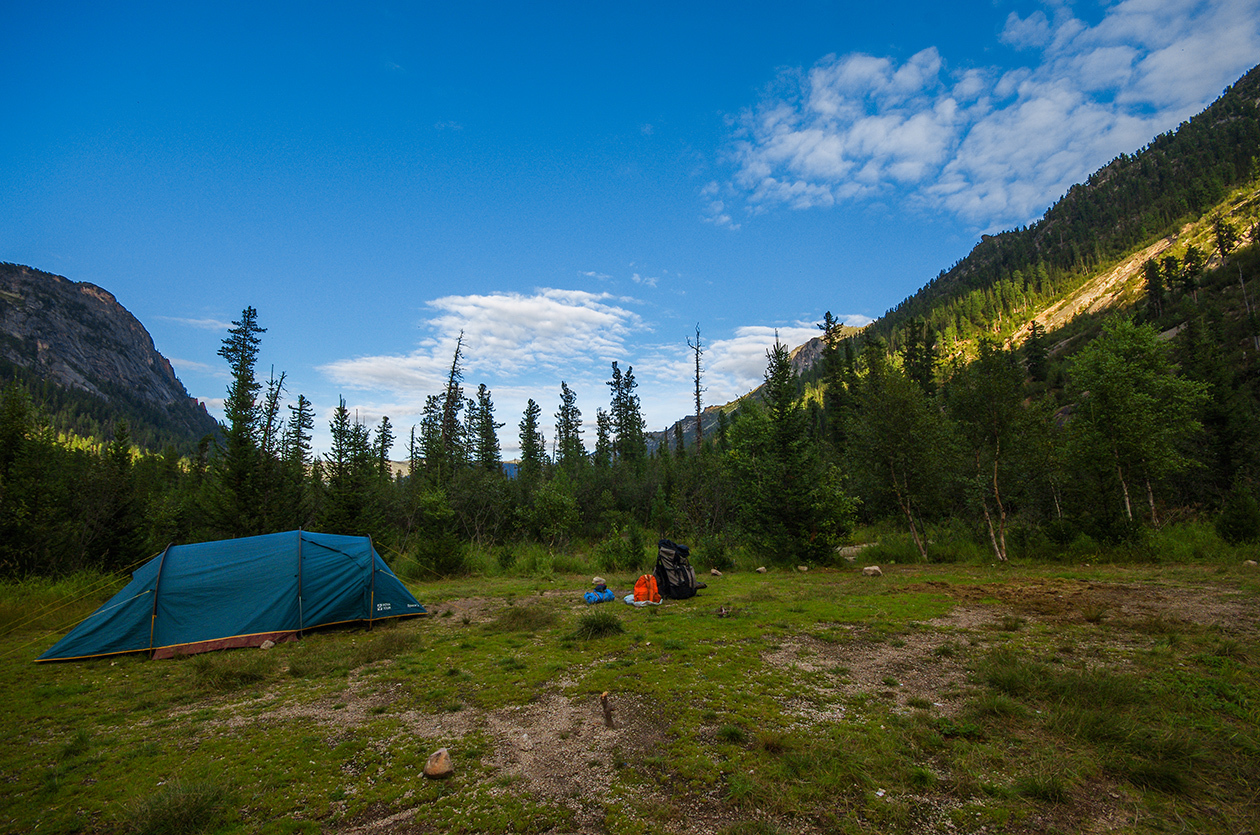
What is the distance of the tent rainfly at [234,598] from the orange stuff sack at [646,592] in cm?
565

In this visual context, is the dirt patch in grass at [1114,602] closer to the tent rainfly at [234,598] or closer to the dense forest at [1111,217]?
the tent rainfly at [234,598]

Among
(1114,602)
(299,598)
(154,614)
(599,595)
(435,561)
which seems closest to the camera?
(154,614)

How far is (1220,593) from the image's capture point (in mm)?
9039

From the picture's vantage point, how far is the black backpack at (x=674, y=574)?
12.1 metres

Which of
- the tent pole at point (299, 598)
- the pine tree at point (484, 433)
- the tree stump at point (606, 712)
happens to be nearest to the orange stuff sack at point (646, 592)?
the tree stump at point (606, 712)

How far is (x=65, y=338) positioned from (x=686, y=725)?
867ft

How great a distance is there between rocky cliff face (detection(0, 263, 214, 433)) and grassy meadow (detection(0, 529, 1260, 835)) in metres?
208

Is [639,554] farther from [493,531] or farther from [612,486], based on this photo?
[612,486]

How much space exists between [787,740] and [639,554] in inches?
557

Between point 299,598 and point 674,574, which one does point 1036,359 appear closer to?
point 674,574

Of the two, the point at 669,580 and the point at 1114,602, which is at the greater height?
the point at 669,580

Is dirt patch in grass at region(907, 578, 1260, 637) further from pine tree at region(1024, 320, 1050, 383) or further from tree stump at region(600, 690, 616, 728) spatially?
pine tree at region(1024, 320, 1050, 383)

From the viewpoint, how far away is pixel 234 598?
29.7 ft

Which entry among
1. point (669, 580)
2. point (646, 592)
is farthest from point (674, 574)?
point (646, 592)
